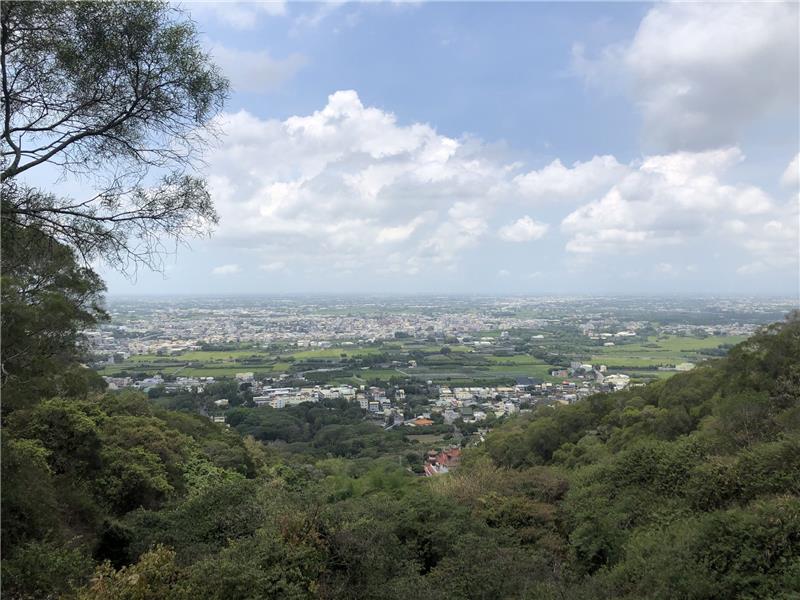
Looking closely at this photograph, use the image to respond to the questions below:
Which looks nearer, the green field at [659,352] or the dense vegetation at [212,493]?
the dense vegetation at [212,493]

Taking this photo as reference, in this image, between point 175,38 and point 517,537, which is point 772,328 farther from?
point 175,38

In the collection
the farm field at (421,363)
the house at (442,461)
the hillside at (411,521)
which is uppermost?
the hillside at (411,521)

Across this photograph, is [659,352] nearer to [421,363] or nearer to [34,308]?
[421,363]

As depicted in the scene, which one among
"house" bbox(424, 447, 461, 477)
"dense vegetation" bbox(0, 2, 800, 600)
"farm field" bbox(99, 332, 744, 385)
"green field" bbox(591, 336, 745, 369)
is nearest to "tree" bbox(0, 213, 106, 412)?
"dense vegetation" bbox(0, 2, 800, 600)

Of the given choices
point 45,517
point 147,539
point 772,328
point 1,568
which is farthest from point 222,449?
point 772,328

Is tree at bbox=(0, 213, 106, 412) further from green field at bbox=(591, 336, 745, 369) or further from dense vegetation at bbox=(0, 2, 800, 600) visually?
green field at bbox=(591, 336, 745, 369)

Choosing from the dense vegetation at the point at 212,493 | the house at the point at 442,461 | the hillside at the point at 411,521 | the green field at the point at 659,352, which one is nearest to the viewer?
the dense vegetation at the point at 212,493

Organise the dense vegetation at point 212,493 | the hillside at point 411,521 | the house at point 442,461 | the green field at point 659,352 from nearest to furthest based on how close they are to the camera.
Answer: the dense vegetation at point 212,493, the hillside at point 411,521, the house at point 442,461, the green field at point 659,352

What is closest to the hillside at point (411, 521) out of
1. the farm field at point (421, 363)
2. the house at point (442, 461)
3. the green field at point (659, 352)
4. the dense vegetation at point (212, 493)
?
the dense vegetation at point (212, 493)

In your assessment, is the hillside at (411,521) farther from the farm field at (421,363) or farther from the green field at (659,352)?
the green field at (659,352)
